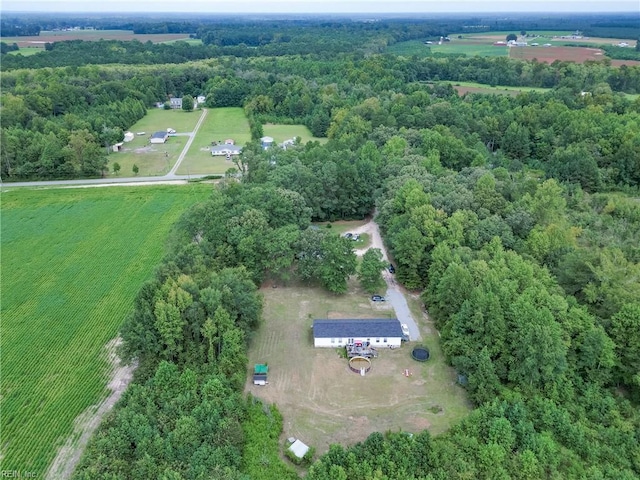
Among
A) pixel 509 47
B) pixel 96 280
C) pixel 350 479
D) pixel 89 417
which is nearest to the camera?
pixel 350 479

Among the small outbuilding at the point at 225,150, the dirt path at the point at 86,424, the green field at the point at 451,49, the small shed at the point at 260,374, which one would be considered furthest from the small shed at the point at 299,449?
the green field at the point at 451,49

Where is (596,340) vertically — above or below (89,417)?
above

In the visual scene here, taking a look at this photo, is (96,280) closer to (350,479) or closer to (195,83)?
(350,479)

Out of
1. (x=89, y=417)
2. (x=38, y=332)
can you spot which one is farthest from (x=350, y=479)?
(x=38, y=332)

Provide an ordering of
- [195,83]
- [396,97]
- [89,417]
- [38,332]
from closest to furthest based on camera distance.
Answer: [89,417]
[38,332]
[396,97]
[195,83]

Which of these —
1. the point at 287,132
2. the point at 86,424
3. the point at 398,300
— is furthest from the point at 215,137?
the point at 86,424

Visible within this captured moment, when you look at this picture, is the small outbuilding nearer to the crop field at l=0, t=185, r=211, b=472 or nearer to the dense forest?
the dense forest

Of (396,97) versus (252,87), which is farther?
(252,87)
